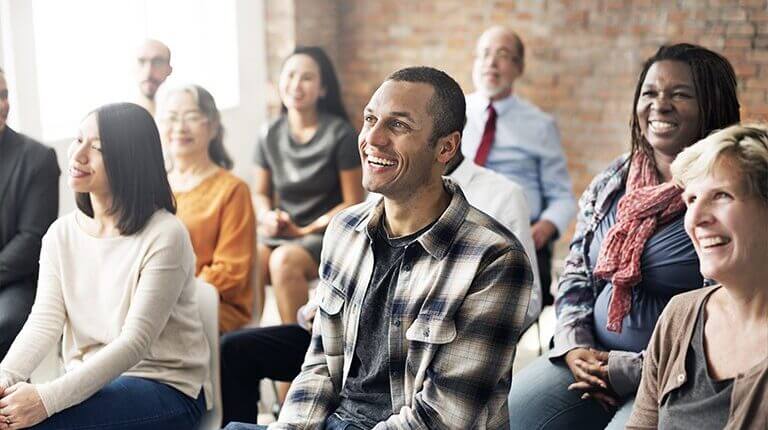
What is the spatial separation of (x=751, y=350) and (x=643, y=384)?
25cm

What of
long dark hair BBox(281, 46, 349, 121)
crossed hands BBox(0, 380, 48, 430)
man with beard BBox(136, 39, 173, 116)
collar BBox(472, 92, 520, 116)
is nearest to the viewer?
crossed hands BBox(0, 380, 48, 430)

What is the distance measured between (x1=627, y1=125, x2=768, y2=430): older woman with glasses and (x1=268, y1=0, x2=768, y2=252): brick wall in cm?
317

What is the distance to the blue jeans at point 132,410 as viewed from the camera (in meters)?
2.29

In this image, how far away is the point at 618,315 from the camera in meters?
2.41

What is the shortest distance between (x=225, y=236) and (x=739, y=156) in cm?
183

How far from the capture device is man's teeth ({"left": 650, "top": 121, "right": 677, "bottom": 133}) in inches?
96.2

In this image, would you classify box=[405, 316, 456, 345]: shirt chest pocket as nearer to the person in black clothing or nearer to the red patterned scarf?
the red patterned scarf

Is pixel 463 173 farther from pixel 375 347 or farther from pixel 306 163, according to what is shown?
pixel 306 163

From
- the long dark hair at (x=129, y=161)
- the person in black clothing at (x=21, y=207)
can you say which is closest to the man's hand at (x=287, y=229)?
the person in black clothing at (x=21, y=207)

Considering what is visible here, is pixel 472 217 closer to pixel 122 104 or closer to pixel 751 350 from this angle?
pixel 751 350

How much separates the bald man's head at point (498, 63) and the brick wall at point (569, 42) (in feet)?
3.77

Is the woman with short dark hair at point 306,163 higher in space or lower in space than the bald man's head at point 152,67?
lower

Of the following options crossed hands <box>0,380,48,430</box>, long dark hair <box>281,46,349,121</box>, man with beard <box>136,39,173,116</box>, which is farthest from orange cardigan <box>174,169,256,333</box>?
crossed hands <box>0,380,48,430</box>

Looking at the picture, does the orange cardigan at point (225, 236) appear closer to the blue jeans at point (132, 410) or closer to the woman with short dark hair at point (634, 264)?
the blue jeans at point (132, 410)
